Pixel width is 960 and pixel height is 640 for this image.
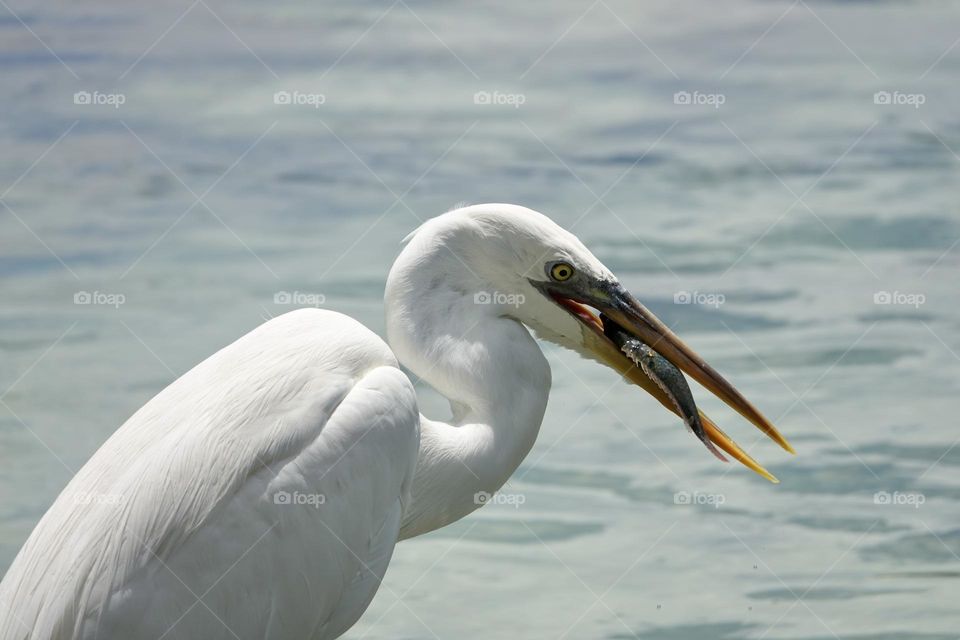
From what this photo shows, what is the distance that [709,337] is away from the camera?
746 centimetres

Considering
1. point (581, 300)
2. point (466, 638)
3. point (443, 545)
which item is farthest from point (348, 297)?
point (581, 300)

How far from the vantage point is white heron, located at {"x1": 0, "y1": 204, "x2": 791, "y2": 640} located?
3504 mm

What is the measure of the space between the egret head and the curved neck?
0.04 metres

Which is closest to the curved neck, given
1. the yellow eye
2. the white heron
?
the white heron

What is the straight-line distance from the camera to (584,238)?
863cm

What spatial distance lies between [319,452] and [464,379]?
1.65 ft

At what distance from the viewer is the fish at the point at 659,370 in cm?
411

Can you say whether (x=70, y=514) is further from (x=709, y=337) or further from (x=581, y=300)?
(x=709, y=337)

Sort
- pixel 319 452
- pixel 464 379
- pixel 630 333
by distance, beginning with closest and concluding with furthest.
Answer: pixel 319 452
pixel 464 379
pixel 630 333

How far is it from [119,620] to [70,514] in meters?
0.31

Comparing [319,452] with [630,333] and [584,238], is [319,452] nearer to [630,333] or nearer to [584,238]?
[630,333]

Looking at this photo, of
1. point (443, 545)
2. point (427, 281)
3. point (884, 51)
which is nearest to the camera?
Result: point (427, 281)

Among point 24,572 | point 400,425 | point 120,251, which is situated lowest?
point 120,251

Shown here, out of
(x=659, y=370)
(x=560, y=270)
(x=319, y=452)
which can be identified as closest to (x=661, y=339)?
(x=659, y=370)
